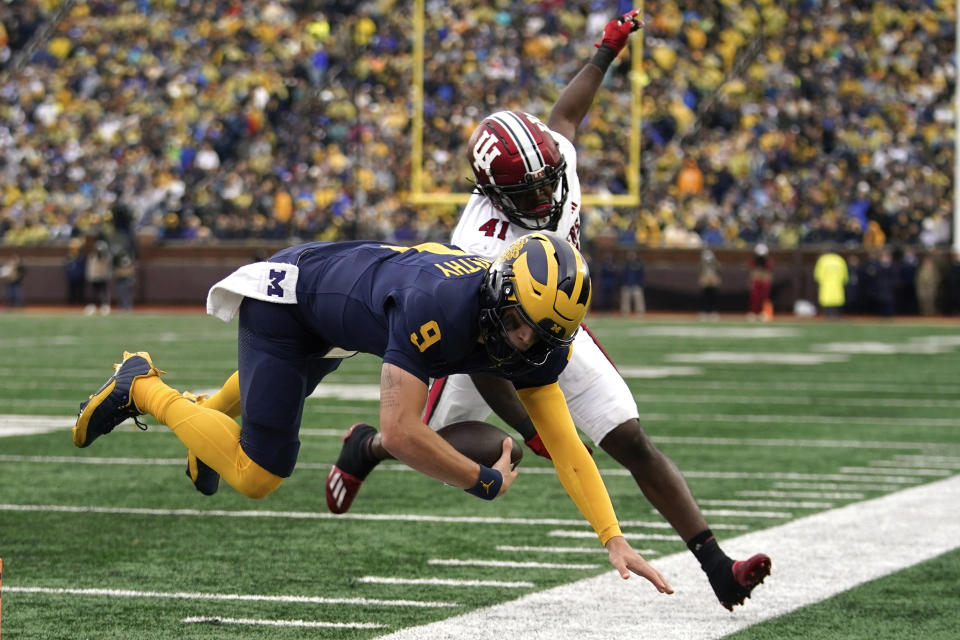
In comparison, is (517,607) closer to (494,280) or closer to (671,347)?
(494,280)

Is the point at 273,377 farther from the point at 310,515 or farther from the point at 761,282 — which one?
the point at 761,282

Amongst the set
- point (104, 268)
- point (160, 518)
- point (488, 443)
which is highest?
point (488, 443)

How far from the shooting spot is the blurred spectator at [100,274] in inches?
1164

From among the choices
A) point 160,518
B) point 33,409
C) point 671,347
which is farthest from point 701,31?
point 160,518

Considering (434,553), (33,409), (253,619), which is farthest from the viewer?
(33,409)

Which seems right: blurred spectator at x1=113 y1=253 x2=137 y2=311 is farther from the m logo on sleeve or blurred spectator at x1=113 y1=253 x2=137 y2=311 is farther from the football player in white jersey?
the m logo on sleeve

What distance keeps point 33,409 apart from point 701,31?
20037 millimetres

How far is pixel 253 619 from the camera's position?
507 cm

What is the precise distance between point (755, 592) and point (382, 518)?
2202 millimetres

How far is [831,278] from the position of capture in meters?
27.8

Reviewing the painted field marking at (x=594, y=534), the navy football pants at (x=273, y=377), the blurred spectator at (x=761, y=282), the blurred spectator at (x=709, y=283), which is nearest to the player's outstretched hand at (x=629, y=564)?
the navy football pants at (x=273, y=377)

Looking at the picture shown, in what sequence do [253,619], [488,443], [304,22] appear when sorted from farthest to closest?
[304,22] → [488,443] → [253,619]

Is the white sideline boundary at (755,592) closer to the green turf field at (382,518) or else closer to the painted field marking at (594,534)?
the green turf field at (382,518)

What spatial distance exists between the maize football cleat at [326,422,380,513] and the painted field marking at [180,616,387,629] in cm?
93
